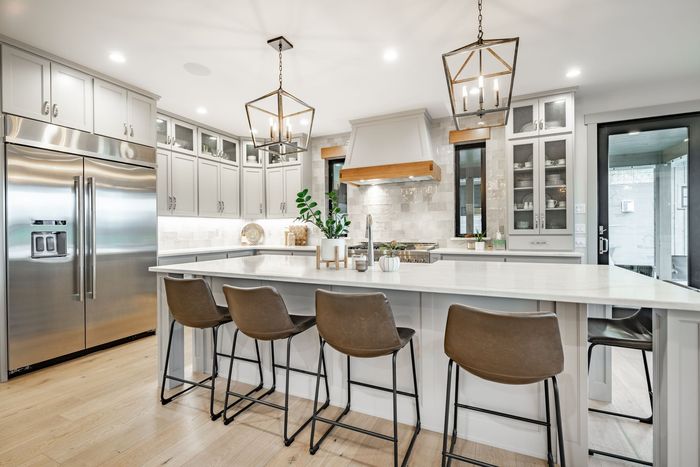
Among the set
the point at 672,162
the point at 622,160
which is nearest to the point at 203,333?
the point at 622,160

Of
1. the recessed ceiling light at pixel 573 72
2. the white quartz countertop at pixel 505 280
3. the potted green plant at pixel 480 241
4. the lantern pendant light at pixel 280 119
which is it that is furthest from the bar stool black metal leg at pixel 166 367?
the recessed ceiling light at pixel 573 72

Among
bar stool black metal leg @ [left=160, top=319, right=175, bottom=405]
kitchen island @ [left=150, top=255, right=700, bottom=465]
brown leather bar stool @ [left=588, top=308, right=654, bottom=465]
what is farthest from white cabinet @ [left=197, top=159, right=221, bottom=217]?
brown leather bar stool @ [left=588, top=308, right=654, bottom=465]

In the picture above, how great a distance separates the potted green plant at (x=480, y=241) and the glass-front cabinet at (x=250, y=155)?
3.60m

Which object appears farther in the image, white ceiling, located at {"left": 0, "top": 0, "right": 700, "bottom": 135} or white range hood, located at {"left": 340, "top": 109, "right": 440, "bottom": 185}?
white range hood, located at {"left": 340, "top": 109, "right": 440, "bottom": 185}

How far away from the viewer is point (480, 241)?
4.41m

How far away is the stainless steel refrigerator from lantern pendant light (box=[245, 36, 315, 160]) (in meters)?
A: 1.46

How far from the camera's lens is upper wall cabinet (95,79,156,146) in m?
3.44

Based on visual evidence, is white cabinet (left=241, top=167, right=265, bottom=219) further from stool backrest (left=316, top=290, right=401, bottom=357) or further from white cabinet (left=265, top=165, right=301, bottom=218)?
stool backrest (left=316, top=290, right=401, bottom=357)

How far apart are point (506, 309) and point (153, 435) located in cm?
213

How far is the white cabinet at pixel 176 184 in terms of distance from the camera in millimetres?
4391

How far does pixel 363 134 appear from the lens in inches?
187

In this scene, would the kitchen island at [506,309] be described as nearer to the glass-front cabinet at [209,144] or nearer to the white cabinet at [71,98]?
the white cabinet at [71,98]

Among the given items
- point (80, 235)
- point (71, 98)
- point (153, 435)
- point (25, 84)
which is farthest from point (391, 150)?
point (153, 435)

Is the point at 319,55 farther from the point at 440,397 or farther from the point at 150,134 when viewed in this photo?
the point at 440,397
